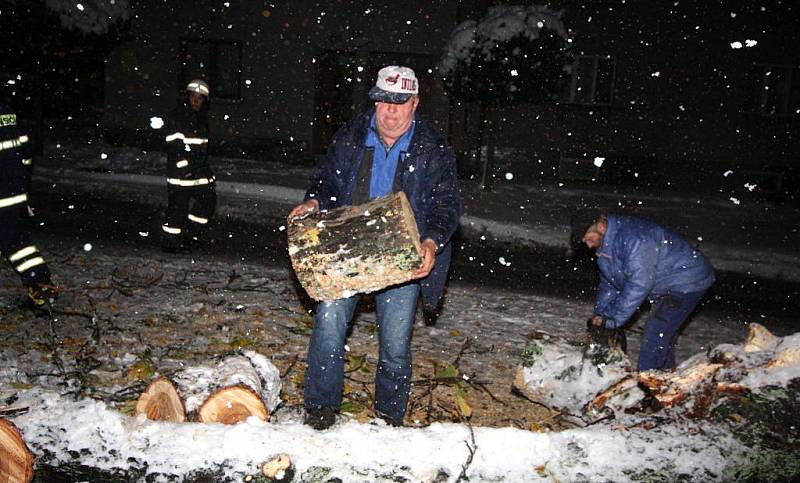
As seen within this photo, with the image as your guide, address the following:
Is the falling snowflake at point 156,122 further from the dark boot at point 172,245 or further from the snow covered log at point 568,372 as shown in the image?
the snow covered log at point 568,372

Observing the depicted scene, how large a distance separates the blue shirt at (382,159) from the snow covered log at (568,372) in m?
1.50

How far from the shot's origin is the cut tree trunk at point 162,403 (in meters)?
2.75

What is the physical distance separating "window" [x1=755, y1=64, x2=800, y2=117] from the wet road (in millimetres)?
8446

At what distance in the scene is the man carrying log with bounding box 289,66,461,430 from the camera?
3.07 m

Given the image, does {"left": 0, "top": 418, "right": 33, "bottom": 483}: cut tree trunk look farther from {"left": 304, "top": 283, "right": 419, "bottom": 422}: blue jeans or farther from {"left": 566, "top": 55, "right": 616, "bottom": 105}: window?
{"left": 566, "top": 55, "right": 616, "bottom": 105}: window

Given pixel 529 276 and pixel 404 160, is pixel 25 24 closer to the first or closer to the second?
pixel 529 276

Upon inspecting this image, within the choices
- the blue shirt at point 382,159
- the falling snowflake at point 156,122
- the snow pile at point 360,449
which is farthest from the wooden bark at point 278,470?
the falling snowflake at point 156,122

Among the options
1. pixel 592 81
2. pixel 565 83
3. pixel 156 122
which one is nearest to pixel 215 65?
pixel 156 122

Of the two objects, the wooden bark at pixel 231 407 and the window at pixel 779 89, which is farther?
the window at pixel 779 89

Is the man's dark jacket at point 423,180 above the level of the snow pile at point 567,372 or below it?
above

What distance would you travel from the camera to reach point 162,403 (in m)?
2.76

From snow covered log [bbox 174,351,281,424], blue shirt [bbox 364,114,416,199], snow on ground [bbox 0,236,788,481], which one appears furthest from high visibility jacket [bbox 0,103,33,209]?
blue shirt [bbox 364,114,416,199]

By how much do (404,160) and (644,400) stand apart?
72.8 inches

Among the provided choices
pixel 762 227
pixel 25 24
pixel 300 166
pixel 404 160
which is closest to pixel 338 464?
pixel 404 160
